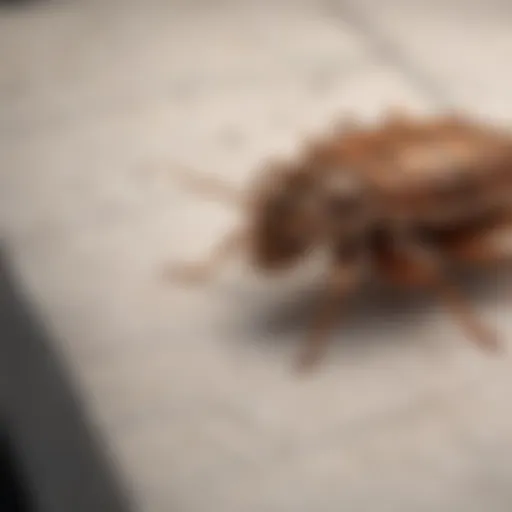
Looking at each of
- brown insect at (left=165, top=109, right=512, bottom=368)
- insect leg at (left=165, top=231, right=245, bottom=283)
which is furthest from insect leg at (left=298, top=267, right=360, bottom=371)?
insect leg at (left=165, top=231, right=245, bottom=283)

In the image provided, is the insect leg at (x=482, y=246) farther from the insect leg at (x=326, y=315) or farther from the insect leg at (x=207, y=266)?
the insect leg at (x=207, y=266)

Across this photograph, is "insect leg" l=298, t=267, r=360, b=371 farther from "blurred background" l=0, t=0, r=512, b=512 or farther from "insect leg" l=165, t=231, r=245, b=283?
"insect leg" l=165, t=231, r=245, b=283

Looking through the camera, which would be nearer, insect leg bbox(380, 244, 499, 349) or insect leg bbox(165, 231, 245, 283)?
insect leg bbox(380, 244, 499, 349)

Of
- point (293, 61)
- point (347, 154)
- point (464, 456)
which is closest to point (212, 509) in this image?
point (464, 456)

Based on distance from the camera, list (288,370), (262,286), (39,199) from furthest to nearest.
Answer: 1. (39,199)
2. (262,286)
3. (288,370)

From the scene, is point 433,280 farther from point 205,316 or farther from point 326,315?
point 205,316

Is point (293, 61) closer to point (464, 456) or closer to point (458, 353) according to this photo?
point (458, 353)

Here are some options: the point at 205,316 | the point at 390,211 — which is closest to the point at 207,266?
the point at 205,316
